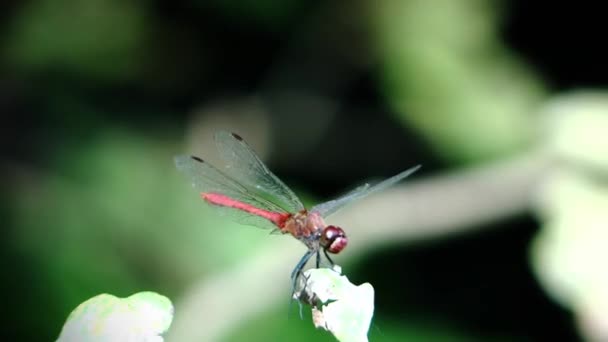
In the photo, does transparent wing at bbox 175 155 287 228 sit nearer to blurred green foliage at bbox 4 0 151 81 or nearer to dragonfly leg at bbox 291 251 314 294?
dragonfly leg at bbox 291 251 314 294

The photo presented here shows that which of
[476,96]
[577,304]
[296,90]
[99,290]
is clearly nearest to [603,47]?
[476,96]

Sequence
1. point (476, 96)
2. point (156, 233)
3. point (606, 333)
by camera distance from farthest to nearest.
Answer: point (476, 96) → point (156, 233) → point (606, 333)

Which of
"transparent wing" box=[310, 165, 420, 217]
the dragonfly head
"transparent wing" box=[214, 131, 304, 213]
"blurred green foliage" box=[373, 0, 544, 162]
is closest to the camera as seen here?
the dragonfly head

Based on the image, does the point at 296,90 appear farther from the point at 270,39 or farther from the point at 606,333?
the point at 606,333

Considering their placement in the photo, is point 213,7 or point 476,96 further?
point 213,7

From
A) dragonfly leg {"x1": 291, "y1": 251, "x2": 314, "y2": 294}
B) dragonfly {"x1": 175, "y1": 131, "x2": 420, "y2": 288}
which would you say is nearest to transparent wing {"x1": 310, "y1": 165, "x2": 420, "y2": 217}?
dragonfly {"x1": 175, "y1": 131, "x2": 420, "y2": 288}

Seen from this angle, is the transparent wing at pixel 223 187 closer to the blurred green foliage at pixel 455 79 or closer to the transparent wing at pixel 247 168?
the transparent wing at pixel 247 168
